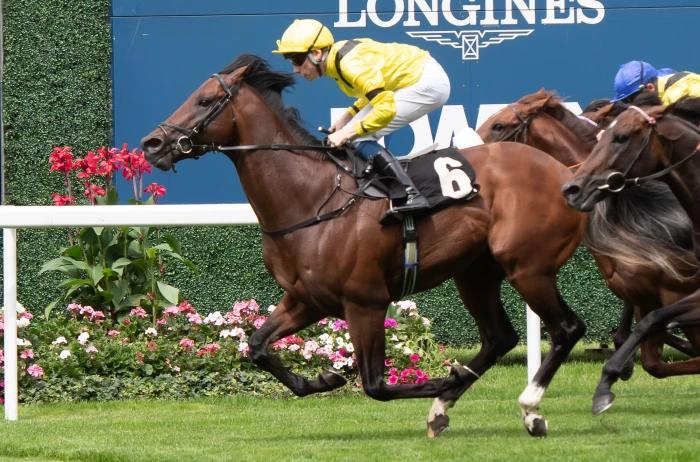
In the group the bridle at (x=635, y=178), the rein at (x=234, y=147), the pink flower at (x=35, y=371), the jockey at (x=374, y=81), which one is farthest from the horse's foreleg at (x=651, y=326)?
the pink flower at (x=35, y=371)

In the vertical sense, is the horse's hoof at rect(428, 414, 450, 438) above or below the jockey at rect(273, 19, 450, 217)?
below

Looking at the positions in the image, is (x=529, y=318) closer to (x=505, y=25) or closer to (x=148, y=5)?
(x=505, y=25)

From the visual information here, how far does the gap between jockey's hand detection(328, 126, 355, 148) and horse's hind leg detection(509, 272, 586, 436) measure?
0.92 m

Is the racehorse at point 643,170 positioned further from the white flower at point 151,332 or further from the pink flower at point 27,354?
the pink flower at point 27,354

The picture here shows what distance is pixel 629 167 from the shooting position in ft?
19.2

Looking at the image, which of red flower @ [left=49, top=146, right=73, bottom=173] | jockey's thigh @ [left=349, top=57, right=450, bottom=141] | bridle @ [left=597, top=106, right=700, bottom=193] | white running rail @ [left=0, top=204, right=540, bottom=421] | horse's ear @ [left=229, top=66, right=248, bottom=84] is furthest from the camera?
red flower @ [left=49, top=146, right=73, bottom=173]

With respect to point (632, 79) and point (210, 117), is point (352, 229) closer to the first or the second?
point (210, 117)

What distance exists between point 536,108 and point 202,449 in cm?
280

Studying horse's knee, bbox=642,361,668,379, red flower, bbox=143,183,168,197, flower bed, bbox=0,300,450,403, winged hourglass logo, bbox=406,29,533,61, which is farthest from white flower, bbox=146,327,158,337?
horse's knee, bbox=642,361,668,379

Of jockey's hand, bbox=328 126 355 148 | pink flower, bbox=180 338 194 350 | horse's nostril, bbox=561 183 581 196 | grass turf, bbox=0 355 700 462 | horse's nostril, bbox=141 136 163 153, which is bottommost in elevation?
grass turf, bbox=0 355 700 462

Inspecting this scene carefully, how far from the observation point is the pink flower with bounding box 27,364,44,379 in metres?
7.73

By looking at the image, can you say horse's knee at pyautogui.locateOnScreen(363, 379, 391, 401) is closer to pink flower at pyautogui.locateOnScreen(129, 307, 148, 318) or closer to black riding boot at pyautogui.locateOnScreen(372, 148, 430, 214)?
black riding boot at pyautogui.locateOnScreen(372, 148, 430, 214)

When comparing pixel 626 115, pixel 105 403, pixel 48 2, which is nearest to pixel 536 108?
pixel 626 115

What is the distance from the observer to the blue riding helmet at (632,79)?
23.4 ft
